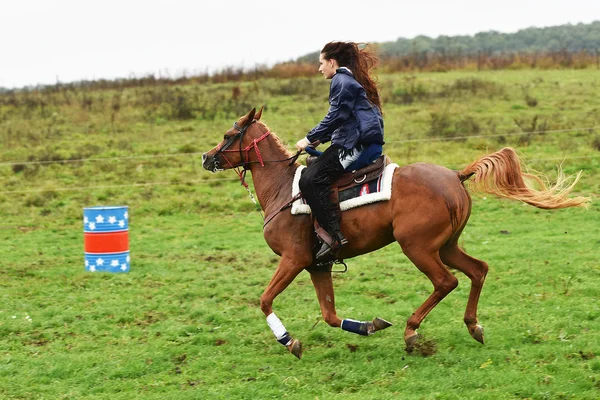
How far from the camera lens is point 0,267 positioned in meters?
12.0

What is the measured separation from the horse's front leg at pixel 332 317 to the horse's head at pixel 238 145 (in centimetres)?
145

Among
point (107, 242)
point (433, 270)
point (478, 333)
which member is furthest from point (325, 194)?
point (107, 242)

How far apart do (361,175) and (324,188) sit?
399 mm

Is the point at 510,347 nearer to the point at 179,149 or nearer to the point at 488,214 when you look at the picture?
the point at 488,214

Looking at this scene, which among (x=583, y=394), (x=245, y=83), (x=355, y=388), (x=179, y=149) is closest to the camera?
(x=583, y=394)

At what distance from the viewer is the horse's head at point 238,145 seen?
805 centimetres

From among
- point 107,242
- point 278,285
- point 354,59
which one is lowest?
point 107,242

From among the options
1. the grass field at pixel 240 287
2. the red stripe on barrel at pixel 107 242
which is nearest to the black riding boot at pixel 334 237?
the grass field at pixel 240 287

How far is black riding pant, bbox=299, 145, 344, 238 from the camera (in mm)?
7195

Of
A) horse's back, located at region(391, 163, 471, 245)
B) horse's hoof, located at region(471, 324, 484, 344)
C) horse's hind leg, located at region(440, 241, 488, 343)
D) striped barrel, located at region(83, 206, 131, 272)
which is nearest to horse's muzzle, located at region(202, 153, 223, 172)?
horse's back, located at region(391, 163, 471, 245)

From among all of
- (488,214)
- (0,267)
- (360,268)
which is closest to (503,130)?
(488,214)

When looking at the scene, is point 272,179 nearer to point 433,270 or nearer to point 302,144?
point 302,144

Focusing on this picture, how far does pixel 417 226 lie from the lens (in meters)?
6.97

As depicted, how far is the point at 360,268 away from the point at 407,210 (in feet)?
14.5
